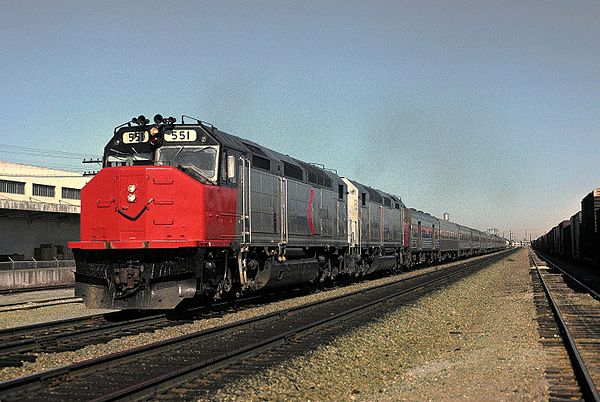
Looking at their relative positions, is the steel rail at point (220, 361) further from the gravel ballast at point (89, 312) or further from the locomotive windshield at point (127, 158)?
the locomotive windshield at point (127, 158)

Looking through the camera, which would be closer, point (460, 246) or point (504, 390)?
point (504, 390)

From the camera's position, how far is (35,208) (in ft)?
112

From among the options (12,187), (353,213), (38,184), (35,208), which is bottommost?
Result: (353,213)

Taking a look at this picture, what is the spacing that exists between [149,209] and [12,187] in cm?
3524

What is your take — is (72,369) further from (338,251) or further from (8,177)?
(8,177)

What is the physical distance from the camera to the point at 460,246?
6656cm

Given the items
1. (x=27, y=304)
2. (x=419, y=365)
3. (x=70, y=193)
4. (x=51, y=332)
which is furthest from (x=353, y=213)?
(x=70, y=193)

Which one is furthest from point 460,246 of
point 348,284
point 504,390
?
point 504,390

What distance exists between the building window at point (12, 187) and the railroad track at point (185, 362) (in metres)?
35.0

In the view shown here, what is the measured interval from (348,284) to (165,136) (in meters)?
14.5

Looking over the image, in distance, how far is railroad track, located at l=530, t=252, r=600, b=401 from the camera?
25.2 ft

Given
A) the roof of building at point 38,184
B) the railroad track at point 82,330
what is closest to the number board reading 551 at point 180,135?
the railroad track at point 82,330

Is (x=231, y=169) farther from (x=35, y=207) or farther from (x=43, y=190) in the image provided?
(x=43, y=190)

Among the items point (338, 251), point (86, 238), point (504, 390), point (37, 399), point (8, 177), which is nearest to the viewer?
point (37, 399)
